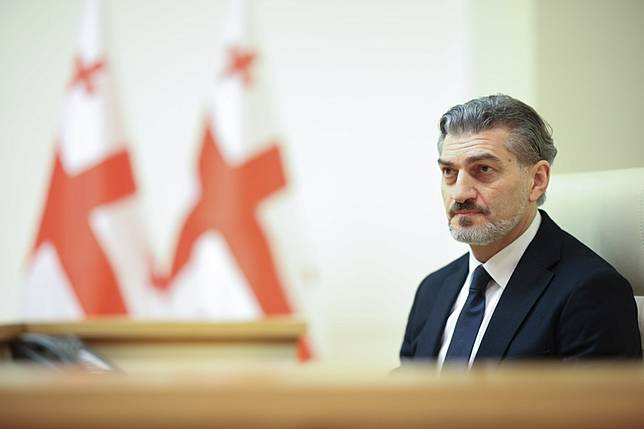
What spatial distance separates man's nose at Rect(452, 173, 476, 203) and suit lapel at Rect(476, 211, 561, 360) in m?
0.21

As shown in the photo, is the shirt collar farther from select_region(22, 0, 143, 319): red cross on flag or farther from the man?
select_region(22, 0, 143, 319): red cross on flag

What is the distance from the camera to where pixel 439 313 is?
2270 millimetres

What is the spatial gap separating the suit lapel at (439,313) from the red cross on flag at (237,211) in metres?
2.08

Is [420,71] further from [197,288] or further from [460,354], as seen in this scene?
[460,354]

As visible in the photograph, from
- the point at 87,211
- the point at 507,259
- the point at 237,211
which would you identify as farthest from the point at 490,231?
the point at 87,211

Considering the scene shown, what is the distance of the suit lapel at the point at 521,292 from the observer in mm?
1951

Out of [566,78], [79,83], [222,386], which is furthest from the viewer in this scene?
[79,83]

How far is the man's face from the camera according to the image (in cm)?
211

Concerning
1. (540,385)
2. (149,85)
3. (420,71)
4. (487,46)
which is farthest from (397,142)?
(540,385)

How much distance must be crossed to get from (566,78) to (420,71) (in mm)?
1527

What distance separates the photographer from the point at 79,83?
4660mm

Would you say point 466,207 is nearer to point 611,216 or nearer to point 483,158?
point 483,158

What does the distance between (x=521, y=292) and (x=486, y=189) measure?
32 centimetres

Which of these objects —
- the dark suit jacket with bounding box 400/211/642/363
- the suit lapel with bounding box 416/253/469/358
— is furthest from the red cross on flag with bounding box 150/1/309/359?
the dark suit jacket with bounding box 400/211/642/363
